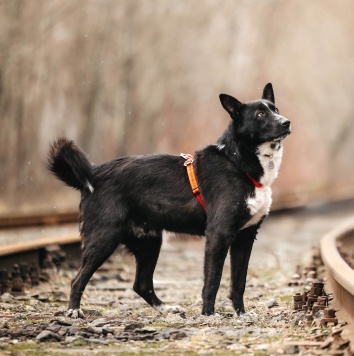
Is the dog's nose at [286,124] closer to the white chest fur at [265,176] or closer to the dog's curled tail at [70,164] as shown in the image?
the white chest fur at [265,176]

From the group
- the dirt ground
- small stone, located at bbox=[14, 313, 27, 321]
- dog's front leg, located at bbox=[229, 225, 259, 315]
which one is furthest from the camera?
dog's front leg, located at bbox=[229, 225, 259, 315]

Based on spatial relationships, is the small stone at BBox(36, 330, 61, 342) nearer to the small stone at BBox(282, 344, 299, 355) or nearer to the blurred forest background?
the small stone at BBox(282, 344, 299, 355)

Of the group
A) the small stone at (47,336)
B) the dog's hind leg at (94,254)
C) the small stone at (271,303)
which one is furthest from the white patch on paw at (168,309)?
the small stone at (47,336)

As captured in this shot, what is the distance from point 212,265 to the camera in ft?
22.2

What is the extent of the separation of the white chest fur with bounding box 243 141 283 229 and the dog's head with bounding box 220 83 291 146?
0.23 ft

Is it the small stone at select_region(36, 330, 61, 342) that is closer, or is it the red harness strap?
the small stone at select_region(36, 330, 61, 342)

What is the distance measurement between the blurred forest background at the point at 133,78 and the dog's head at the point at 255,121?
16.7 metres

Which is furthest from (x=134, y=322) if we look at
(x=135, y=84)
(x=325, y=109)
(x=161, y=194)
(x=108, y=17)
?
(x=325, y=109)

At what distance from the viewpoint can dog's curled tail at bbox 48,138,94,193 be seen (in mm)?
7125

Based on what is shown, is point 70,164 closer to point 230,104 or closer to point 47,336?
point 230,104

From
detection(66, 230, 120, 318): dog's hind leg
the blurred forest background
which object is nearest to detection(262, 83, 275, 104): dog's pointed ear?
detection(66, 230, 120, 318): dog's hind leg

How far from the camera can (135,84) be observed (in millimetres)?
34938

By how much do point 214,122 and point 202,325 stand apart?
36.4 m

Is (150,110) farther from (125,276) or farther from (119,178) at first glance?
(119,178)
